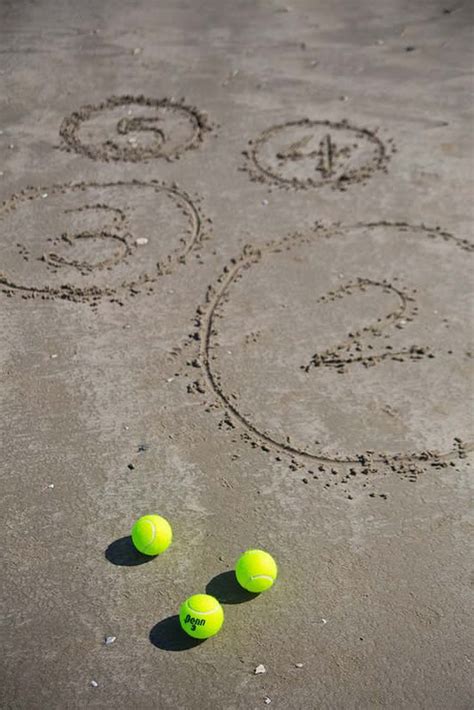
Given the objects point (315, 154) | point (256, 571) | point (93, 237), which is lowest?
point (256, 571)

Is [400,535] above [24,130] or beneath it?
beneath

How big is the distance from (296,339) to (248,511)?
1388 mm

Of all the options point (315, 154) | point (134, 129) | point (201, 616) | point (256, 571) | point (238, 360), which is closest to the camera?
point (201, 616)

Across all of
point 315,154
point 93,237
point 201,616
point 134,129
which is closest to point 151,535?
point 201,616

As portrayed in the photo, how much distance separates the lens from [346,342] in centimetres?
538

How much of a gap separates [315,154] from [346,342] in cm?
233

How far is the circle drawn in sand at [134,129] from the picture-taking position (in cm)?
720

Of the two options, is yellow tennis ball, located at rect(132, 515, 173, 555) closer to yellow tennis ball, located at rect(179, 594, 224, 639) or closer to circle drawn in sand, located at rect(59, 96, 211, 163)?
yellow tennis ball, located at rect(179, 594, 224, 639)

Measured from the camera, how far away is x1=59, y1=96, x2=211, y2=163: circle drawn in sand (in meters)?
7.20

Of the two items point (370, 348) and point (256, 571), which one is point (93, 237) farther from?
point (256, 571)

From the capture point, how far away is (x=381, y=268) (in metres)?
5.93

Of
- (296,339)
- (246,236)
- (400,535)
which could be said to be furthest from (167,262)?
(400,535)

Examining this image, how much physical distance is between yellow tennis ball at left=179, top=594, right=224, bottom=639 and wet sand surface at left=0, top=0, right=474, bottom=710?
0.08 metres

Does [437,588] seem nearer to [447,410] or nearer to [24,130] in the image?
[447,410]
